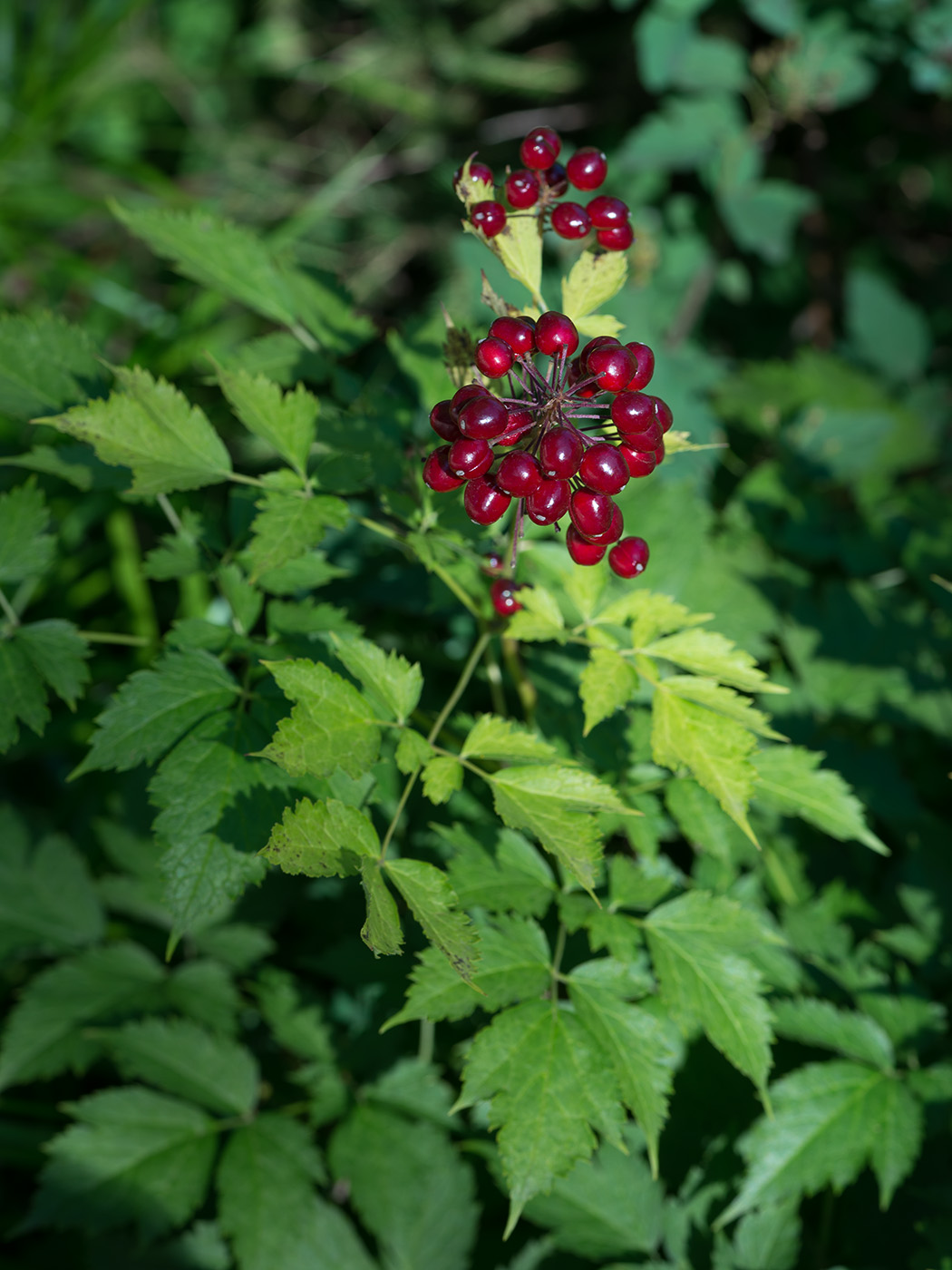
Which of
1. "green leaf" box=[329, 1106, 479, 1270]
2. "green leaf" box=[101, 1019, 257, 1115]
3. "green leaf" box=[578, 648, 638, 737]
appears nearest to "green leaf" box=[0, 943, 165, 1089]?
"green leaf" box=[101, 1019, 257, 1115]

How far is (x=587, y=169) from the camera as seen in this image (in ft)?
5.20

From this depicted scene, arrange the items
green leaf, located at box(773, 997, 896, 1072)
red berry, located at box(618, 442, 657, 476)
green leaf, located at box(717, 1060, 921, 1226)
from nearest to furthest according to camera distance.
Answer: red berry, located at box(618, 442, 657, 476)
green leaf, located at box(717, 1060, 921, 1226)
green leaf, located at box(773, 997, 896, 1072)

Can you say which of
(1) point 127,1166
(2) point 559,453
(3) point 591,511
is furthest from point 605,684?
(1) point 127,1166

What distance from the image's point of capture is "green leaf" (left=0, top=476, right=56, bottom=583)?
6.14 feet

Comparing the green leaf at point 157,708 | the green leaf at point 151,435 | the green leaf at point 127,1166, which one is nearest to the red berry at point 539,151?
the green leaf at point 151,435

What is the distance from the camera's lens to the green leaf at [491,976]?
1562mm

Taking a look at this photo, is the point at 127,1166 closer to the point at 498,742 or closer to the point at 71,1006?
the point at 71,1006

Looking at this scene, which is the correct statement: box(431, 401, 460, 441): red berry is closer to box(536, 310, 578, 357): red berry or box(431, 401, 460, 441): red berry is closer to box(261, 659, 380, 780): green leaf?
box(536, 310, 578, 357): red berry

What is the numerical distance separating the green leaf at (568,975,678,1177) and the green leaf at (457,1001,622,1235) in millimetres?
45

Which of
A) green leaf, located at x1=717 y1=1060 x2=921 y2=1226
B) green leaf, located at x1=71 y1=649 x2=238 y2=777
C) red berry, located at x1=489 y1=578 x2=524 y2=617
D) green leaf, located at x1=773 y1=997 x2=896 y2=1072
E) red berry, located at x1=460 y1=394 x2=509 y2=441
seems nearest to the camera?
red berry, located at x1=460 y1=394 x2=509 y2=441

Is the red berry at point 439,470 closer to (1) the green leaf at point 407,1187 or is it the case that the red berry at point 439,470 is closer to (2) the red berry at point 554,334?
(2) the red berry at point 554,334

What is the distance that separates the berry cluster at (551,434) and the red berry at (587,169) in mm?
360

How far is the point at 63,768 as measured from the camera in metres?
3.23

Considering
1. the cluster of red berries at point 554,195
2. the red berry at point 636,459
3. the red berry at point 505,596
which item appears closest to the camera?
the red berry at point 636,459
